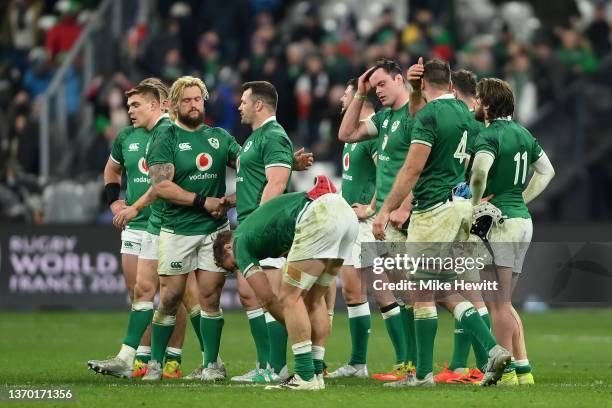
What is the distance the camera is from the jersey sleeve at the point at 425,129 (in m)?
13.3

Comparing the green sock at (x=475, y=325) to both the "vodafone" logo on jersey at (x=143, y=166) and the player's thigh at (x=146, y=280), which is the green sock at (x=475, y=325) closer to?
the player's thigh at (x=146, y=280)

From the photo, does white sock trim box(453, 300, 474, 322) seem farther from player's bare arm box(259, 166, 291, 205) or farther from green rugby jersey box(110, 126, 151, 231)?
green rugby jersey box(110, 126, 151, 231)

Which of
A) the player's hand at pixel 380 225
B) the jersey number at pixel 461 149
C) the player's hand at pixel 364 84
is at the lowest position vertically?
the player's hand at pixel 380 225

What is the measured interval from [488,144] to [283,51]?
16.5m

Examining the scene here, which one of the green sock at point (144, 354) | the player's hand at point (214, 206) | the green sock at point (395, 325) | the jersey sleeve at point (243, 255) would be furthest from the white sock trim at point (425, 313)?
the green sock at point (144, 354)

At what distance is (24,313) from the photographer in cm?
2523

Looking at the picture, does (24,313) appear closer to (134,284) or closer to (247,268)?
(134,284)

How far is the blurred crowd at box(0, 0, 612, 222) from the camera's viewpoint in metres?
27.5

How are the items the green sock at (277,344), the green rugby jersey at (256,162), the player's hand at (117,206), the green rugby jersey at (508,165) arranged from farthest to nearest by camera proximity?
the player's hand at (117,206)
the green rugby jersey at (256,162)
the green sock at (277,344)
the green rugby jersey at (508,165)

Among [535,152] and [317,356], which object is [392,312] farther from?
[535,152]

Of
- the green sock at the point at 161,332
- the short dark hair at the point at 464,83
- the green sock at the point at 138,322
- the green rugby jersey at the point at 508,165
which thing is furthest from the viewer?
the short dark hair at the point at 464,83

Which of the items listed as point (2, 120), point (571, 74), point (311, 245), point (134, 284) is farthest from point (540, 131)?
point (311, 245)

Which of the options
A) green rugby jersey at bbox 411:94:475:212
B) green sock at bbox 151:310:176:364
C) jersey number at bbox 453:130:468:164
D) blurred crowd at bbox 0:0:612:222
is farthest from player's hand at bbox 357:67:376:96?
blurred crowd at bbox 0:0:612:222

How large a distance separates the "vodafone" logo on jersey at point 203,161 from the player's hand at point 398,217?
2032mm
